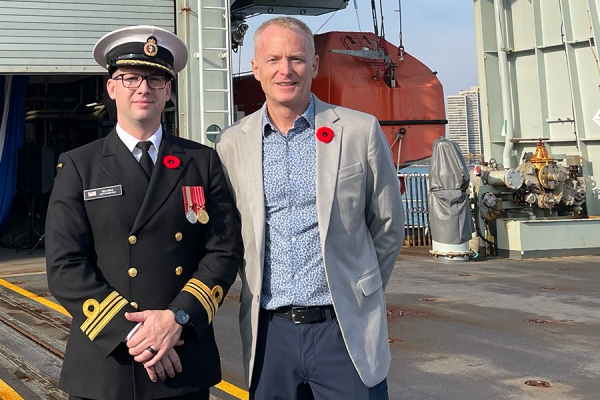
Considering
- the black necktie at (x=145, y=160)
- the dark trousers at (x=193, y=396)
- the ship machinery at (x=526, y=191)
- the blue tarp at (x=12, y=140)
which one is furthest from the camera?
the blue tarp at (x=12, y=140)

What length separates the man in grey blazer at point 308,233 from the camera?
254 cm

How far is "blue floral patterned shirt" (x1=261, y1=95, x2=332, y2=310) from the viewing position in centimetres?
257

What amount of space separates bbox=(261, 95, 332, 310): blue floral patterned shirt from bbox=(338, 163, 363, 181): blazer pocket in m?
0.10

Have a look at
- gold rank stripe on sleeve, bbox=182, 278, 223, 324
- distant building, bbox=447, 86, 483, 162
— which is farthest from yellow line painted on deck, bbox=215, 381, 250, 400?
distant building, bbox=447, 86, 483, 162

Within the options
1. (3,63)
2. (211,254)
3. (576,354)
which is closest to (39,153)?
(3,63)

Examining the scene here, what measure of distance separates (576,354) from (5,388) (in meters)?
4.20

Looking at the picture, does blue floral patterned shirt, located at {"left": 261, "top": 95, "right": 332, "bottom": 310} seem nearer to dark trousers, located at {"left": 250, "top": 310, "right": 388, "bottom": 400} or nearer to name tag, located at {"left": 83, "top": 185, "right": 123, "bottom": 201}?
dark trousers, located at {"left": 250, "top": 310, "right": 388, "bottom": 400}

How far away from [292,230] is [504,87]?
11496 mm

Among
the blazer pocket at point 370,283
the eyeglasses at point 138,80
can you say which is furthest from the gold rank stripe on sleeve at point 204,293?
the eyeglasses at point 138,80

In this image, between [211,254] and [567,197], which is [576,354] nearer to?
[211,254]

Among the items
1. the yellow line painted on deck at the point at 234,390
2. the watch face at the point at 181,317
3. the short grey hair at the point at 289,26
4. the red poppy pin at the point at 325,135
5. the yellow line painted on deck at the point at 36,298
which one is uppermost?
the short grey hair at the point at 289,26

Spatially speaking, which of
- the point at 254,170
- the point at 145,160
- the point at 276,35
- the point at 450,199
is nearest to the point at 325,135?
the point at 254,170

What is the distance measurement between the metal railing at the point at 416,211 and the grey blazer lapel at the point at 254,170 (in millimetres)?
11182

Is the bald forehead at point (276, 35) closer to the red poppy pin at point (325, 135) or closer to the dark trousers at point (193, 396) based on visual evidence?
the red poppy pin at point (325, 135)
